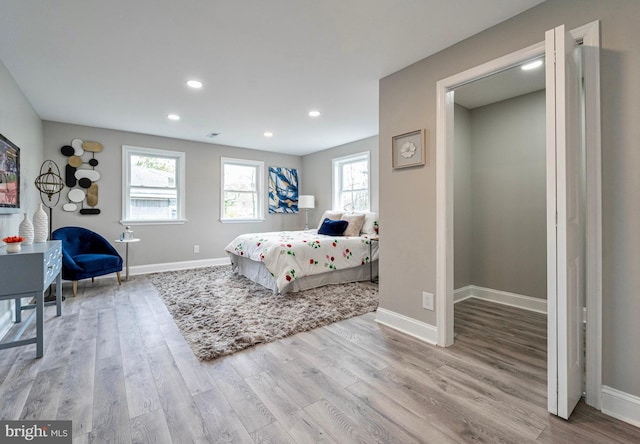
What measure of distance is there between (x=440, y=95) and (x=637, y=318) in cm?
181

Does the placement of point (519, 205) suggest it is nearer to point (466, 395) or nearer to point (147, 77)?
point (466, 395)

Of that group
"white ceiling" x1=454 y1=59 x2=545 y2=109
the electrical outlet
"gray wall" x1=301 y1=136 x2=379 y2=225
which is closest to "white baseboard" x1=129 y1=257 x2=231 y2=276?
"gray wall" x1=301 y1=136 x2=379 y2=225

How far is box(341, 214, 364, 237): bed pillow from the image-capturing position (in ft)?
15.9

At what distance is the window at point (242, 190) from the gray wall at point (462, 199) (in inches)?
157

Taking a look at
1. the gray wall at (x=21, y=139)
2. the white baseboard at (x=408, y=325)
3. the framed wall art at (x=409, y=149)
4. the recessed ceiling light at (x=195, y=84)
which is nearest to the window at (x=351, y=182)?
the framed wall art at (x=409, y=149)

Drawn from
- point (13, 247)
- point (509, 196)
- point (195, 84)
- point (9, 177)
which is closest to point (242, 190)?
point (195, 84)

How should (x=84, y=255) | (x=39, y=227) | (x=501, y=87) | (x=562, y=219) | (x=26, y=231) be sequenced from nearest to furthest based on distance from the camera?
(x=562, y=219)
(x=26, y=231)
(x=39, y=227)
(x=501, y=87)
(x=84, y=255)

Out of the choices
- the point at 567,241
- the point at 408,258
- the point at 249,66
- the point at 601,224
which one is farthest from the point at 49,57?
the point at 601,224

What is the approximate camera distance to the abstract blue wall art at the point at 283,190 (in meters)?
6.48

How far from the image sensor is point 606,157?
62.1 inches

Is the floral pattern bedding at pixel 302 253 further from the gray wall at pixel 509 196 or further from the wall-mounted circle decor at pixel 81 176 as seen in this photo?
the wall-mounted circle decor at pixel 81 176

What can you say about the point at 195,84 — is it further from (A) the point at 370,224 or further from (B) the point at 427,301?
(A) the point at 370,224

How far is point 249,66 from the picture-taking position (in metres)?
2.68

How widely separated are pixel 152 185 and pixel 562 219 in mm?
5572
